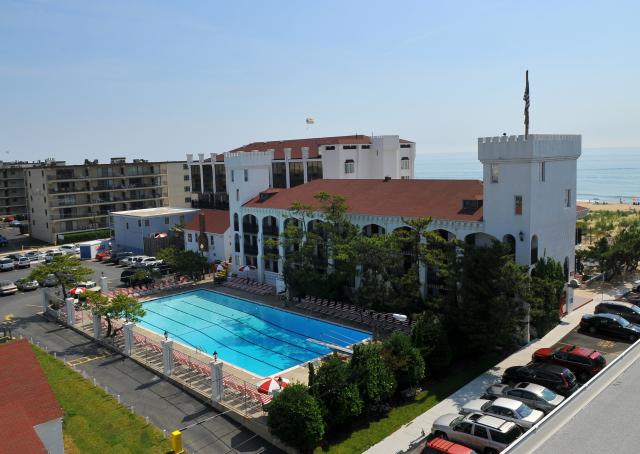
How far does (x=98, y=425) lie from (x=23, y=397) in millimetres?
5295

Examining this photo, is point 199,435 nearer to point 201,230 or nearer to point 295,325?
point 295,325

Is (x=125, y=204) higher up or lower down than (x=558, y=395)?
higher up

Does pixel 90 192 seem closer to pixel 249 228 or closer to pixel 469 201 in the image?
pixel 249 228

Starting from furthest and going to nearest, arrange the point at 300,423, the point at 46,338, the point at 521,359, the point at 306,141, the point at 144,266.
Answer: the point at 306,141 < the point at 144,266 < the point at 46,338 < the point at 521,359 < the point at 300,423

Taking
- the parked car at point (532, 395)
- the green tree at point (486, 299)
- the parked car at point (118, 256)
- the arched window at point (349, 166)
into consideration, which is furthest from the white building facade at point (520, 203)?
the parked car at point (118, 256)

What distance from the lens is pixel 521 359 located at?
27.4 meters

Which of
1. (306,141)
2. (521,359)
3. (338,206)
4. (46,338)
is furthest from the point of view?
(306,141)

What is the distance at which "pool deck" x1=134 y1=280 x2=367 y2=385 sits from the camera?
2673 cm

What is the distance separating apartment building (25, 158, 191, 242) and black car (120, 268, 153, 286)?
31.9m

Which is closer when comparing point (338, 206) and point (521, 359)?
point (521, 359)

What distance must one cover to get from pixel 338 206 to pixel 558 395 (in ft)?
61.8

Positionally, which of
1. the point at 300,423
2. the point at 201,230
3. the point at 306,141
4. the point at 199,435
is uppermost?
the point at 306,141

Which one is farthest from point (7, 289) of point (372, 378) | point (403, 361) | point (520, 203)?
point (520, 203)

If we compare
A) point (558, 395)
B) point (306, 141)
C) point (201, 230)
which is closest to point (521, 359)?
point (558, 395)
